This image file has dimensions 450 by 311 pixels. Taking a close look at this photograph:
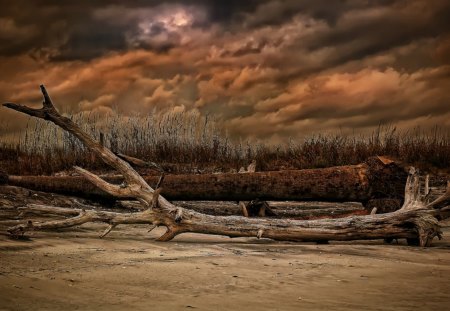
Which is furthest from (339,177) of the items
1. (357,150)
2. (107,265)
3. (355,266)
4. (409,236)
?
(357,150)

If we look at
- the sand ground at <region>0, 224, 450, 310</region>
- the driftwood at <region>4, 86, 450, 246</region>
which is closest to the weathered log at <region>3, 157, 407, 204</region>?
the driftwood at <region>4, 86, 450, 246</region>

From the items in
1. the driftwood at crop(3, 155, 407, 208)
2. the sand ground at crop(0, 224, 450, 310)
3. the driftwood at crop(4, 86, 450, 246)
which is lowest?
the sand ground at crop(0, 224, 450, 310)

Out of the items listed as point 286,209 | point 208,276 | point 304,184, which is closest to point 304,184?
point 304,184

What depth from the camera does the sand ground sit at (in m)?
2.45

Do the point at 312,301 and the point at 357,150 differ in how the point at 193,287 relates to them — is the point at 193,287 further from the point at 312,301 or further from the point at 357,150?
the point at 357,150

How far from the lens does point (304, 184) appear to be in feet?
24.6

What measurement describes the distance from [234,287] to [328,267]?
1.20 m

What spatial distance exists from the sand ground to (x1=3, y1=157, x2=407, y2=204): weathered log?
214 centimetres

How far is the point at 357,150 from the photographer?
43.8 feet

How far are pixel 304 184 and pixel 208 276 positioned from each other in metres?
4.52

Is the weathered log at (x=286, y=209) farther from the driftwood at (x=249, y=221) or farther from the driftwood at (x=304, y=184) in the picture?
the driftwood at (x=249, y=221)

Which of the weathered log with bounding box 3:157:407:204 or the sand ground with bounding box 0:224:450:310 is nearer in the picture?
the sand ground with bounding box 0:224:450:310

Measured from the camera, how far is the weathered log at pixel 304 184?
722 cm

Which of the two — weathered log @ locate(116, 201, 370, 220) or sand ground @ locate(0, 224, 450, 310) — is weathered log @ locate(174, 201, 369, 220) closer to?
weathered log @ locate(116, 201, 370, 220)
